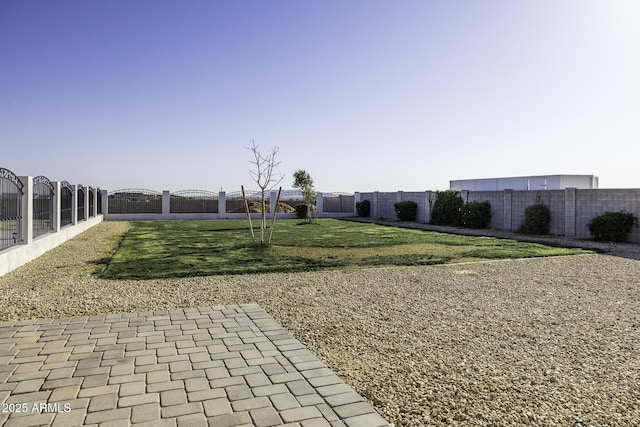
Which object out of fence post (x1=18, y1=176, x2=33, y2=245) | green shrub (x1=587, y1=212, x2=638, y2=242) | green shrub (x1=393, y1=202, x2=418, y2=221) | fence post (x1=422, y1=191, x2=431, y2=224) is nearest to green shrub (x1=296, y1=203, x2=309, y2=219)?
green shrub (x1=393, y1=202, x2=418, y2=221)

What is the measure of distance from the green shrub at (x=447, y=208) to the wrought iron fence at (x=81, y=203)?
16.3 meters

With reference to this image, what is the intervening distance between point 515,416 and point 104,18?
1303 cm

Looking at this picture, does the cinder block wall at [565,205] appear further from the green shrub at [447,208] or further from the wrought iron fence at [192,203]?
the wrought iron fence at [192,203]

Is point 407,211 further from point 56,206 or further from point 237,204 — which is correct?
point 56,206

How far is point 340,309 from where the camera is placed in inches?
230

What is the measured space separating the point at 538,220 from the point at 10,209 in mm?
16797

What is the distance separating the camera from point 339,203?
31.9 metres

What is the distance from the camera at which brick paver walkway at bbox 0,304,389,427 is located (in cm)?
295

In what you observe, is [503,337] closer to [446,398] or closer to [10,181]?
[446,398]

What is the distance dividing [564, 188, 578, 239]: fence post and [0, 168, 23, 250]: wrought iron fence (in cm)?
1674

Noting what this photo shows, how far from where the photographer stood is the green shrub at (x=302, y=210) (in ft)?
91.1

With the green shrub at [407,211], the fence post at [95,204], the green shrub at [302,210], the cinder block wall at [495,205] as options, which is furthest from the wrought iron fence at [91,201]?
the cinder block wall at [495,205]

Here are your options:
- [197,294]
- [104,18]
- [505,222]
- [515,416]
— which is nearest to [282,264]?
[197,294]

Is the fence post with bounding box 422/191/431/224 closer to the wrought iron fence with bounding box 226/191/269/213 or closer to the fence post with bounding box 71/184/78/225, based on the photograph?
the wrought iron fence with bounding box 226/191/269/213
